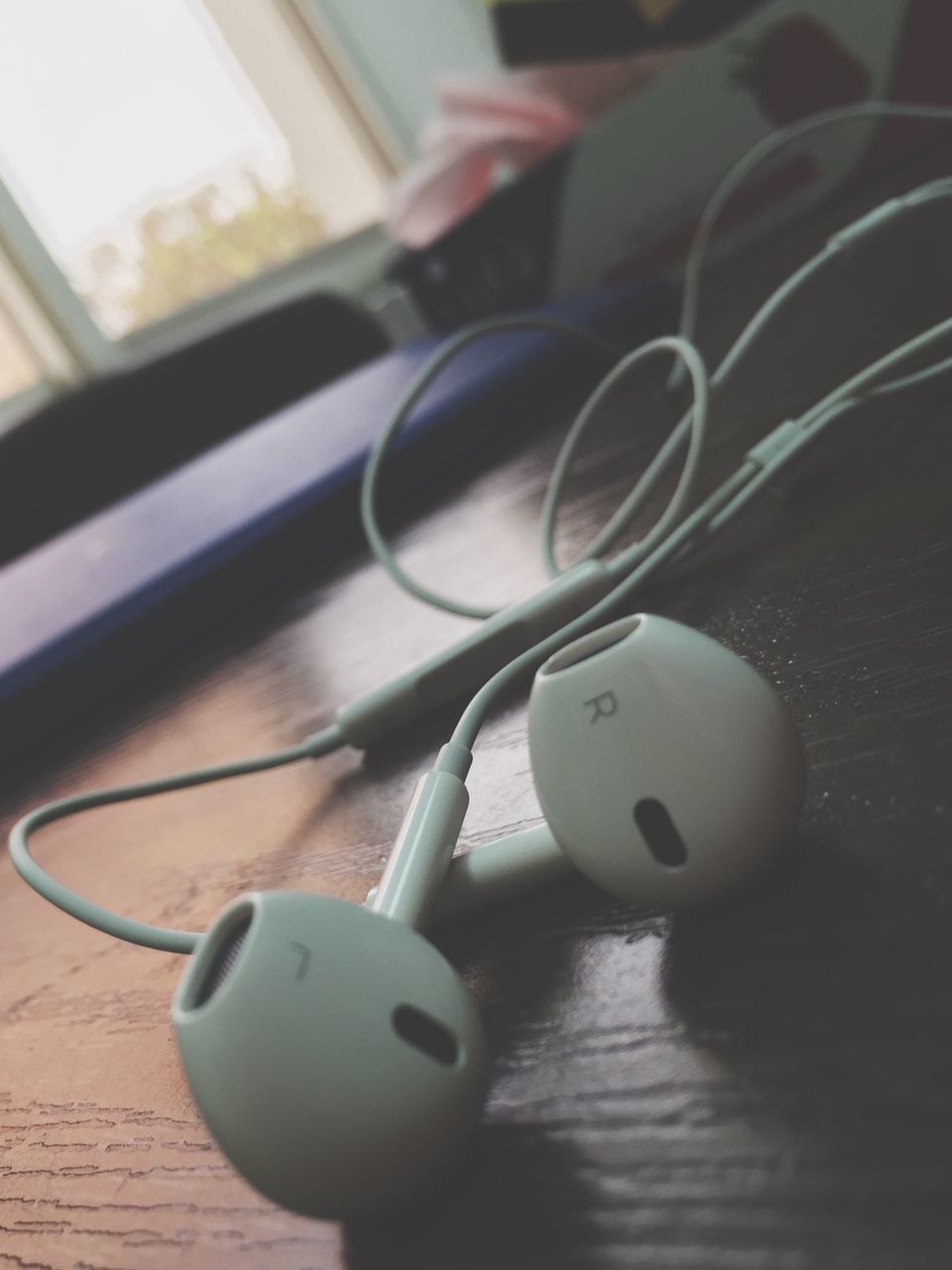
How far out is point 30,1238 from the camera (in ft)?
0.83

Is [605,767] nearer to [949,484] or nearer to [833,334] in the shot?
[949,484]

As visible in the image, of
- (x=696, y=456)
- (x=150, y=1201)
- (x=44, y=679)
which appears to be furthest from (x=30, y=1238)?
(x=44, y=679)

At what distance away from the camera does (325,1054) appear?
19 cm

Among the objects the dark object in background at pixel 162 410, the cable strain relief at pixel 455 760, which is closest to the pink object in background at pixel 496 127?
the dark object in background at pixel 162 410

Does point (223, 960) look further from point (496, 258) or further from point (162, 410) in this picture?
point (162, 410)

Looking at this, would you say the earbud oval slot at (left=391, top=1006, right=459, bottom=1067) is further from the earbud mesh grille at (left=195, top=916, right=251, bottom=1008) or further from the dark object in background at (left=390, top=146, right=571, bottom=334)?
the dark object in background at (left=390, top=146, right=571, bottom=334)

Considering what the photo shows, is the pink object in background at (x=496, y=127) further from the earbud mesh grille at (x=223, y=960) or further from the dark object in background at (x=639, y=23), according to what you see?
the earbud mesh grille at (x=223, y=960)

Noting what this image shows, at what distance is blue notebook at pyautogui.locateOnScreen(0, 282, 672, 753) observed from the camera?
0.66 m

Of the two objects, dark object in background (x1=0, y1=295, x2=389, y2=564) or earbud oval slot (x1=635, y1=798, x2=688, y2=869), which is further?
dark object in background (x1=0, y1=295, x2=389, y2=564)

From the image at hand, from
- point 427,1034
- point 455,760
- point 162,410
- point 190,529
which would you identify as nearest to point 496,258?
point 190,529

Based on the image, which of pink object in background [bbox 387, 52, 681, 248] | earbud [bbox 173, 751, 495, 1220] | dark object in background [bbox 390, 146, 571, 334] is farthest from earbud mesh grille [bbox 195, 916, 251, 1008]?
pink object in background [bbox 387, 52, 681, 248]

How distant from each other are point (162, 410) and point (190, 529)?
75cm

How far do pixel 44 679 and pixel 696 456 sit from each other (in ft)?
1.43

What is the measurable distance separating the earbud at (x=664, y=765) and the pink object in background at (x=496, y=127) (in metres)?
1.01
